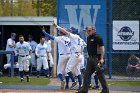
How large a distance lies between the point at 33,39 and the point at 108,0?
5430 millimetres

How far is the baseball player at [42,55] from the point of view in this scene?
19328mm

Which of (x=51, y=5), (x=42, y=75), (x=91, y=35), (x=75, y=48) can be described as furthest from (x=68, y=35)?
(x=51, y=5)

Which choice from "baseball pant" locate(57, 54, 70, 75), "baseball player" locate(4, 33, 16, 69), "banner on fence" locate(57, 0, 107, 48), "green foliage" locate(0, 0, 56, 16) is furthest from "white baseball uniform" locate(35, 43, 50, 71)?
"green foliage" locate(0, 0, 56, 16)

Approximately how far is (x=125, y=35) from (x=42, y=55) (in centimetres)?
383

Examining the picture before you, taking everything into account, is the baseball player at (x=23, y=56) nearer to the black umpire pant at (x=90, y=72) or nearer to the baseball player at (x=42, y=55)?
the baseball player at (x=42, y=55)

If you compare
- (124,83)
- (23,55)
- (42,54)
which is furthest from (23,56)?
(124,83)

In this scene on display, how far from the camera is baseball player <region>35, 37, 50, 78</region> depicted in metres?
19.3

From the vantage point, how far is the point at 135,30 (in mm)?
18781

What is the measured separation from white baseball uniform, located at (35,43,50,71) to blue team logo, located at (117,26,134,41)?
336 centimetres

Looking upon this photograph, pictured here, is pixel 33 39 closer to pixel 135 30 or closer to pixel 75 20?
pixel 75 20

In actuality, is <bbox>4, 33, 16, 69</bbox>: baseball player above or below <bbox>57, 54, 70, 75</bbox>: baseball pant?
above

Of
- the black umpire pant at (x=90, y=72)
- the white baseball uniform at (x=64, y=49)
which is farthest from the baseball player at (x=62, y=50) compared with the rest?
the black umpire pant at (x=90, y=72)

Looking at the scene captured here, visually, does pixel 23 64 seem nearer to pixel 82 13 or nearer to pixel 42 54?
pixel 42 54

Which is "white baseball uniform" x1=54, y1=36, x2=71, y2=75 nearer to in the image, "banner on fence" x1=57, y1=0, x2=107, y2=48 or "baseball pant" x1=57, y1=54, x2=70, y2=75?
"baseball pant" x1=57, y1=54, x2=70, y2=75
